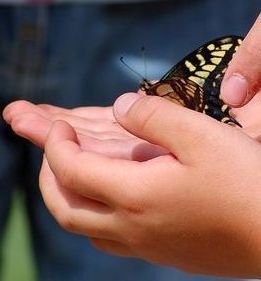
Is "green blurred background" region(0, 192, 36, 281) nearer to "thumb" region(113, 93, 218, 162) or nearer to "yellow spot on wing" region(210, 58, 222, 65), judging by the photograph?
"yellow spot on wing" region(210, 58, 222, 65)

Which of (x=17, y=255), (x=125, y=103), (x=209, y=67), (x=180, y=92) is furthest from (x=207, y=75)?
(x=17, y=255)

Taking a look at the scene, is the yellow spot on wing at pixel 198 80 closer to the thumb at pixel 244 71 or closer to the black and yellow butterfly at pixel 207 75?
the black and yellow butterfly at pixel 207 75

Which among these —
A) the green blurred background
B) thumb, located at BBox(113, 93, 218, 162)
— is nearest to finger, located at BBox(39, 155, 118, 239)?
thumb, located at BBox(113, 93, 218, 162)

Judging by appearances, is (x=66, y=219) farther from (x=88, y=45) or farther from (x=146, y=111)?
(x=88, y=45)

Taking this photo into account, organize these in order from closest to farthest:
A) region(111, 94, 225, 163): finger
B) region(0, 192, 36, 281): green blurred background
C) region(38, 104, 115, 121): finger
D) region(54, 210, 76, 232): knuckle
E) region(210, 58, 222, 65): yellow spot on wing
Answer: region(111, 94, 225, 163): finger → region(54, 210, 76, 232): knuckle → region(210, 58, 222, 65): yellow spot on wing → region(38, 104, 115, 121): finger → region(0, 192, 36, 281): green blurred background

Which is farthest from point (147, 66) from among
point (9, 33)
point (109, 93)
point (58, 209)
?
point (58, 209)

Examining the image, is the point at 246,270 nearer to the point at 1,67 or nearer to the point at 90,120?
the point at 90,120
